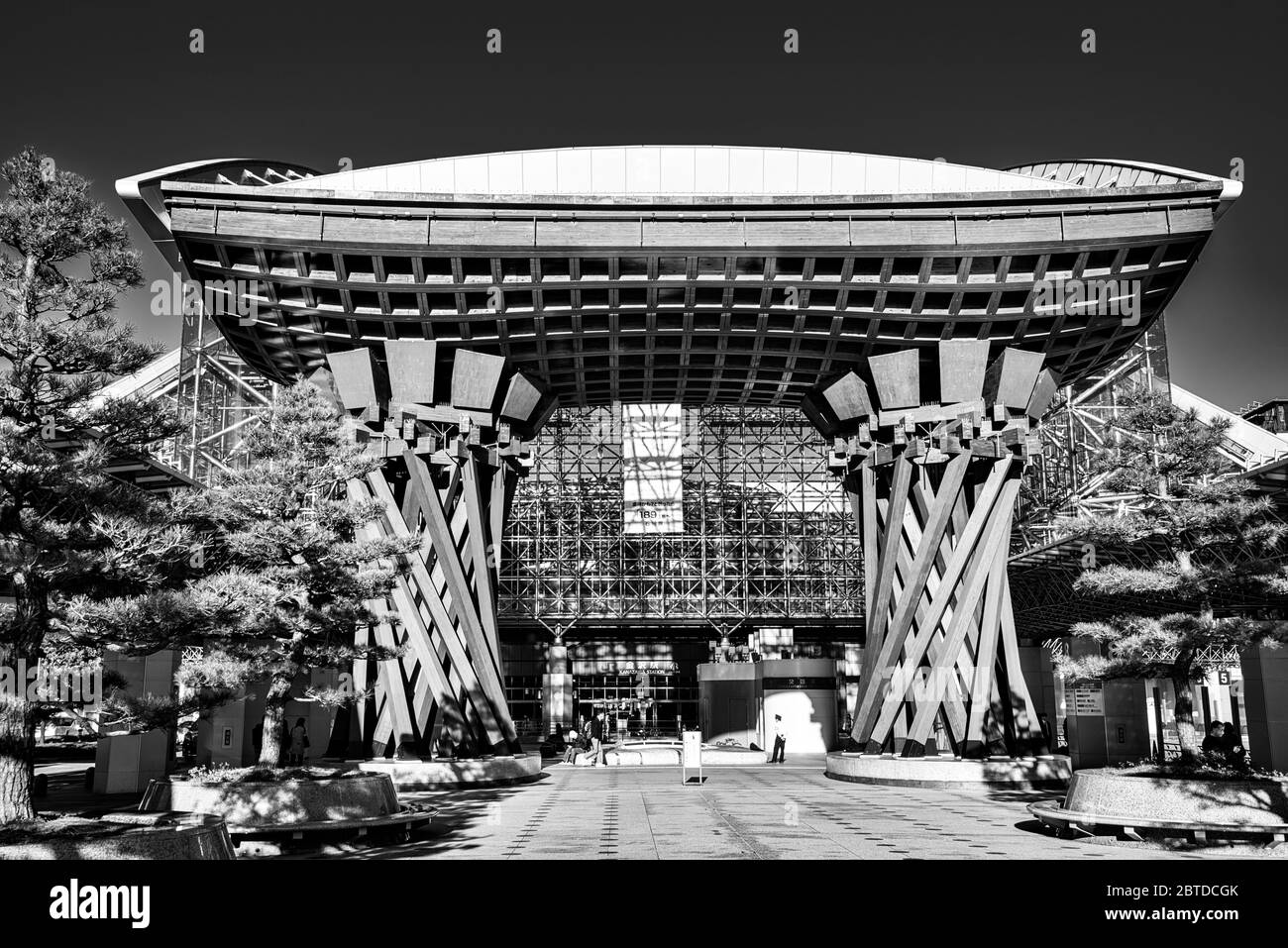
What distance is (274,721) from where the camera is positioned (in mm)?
14734

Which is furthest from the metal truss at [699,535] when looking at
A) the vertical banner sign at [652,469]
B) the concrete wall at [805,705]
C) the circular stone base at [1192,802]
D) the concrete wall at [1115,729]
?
the circular stone base at [1192,802]

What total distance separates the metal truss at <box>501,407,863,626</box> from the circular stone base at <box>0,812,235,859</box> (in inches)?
1671

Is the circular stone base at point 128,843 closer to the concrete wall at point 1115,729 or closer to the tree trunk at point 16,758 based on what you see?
the tree trunk at point 16,758

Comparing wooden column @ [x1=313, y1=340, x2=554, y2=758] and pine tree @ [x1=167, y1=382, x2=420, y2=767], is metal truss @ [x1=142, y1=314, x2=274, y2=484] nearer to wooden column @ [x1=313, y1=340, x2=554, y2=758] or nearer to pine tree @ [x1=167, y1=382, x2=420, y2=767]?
wooden column @ [x1=313, y1=340, x2=554, y2=758]

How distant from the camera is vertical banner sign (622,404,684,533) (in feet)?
177

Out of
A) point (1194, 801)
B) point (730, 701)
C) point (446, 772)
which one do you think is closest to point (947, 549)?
point (1194, 801)

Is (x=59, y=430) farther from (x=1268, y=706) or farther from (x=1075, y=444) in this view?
(x=1075, y=444)

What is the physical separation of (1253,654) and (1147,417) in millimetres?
8641

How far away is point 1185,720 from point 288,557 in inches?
511

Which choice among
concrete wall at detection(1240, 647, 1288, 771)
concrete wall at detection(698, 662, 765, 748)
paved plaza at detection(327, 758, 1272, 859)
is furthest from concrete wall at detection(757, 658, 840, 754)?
concrete wall at detection(1240, 647, 1288, 771)

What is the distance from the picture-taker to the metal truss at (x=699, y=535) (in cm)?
5312

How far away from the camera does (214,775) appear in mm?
13812

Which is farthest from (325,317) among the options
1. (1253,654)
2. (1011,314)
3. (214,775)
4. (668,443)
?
(668,443)

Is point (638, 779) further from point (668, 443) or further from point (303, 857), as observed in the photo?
point (668, 443)
